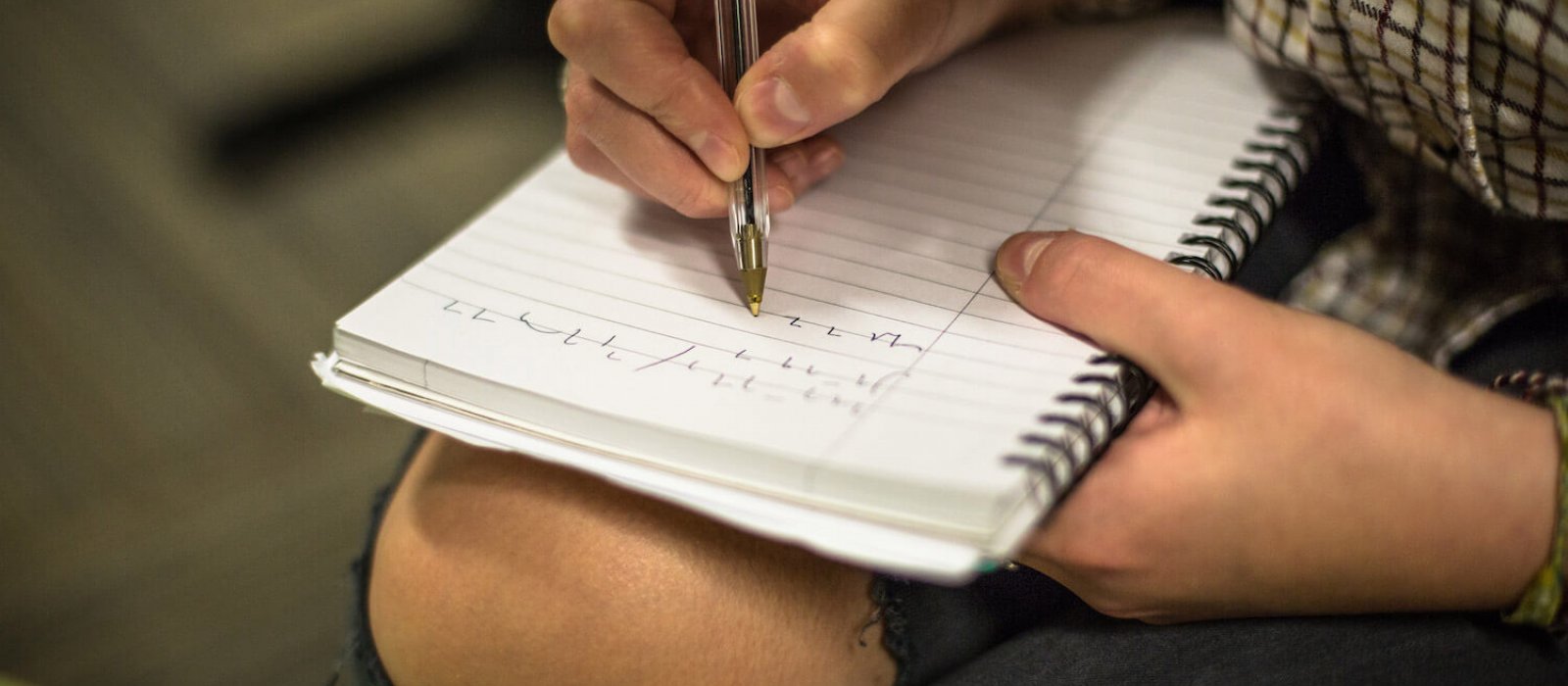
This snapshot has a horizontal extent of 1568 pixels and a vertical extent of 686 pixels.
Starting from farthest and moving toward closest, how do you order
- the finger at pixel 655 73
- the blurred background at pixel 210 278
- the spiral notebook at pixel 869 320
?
1. the blurred background at pixel 210 278
2. the finger at pixel 655 73
3. the spiral notebook at pixel 869 320

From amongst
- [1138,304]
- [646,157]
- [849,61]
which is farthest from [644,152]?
[1138,304]

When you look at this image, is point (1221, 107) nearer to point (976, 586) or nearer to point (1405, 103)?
point (1405, 103)

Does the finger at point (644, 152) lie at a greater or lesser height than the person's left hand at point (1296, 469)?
greater

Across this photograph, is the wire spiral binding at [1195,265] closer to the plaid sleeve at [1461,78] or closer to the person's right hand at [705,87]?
Result: the plaid sleeve at [1461,78]

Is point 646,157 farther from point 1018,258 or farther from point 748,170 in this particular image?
point 1018,258

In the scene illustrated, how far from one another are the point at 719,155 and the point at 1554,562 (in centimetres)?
36

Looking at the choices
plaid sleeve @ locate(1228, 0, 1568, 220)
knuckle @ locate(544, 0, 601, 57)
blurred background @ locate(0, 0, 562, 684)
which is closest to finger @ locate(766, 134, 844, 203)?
knuckle @ locate(544, 0, 601, 57)

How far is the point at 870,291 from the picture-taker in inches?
19.4

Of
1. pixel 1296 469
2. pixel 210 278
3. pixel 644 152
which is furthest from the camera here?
pixel 210 278

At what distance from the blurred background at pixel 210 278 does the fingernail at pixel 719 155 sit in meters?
0.59

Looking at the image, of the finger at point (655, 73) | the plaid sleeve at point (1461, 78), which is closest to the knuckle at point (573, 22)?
the finger at point (655, 73)

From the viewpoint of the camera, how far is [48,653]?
3.10ft

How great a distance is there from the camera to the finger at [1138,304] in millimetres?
409

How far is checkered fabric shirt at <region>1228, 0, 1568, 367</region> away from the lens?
49 cm
